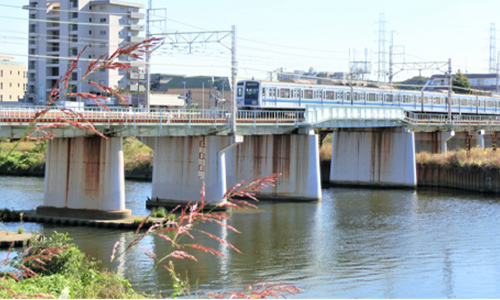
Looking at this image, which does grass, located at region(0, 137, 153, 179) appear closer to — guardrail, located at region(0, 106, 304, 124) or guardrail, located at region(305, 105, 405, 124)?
guardrail, located at region(0, 106, 304, 124)

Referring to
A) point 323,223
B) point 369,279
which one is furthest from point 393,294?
point 323,223

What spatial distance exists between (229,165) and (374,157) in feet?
Result: 50.6

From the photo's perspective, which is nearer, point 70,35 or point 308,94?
point 308,94

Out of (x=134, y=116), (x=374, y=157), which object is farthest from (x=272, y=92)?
(x=134, y=116)

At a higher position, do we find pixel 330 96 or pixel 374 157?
pixel 330 96

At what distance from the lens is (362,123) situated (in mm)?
51938

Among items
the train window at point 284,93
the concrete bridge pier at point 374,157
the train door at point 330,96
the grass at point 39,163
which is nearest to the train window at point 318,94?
the train door at point 330,96

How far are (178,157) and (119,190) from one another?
7.75 meters

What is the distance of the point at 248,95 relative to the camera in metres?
46.7

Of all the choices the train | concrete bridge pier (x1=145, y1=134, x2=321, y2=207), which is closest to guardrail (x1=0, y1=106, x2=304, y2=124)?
the train

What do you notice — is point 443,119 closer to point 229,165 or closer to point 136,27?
point 229,165

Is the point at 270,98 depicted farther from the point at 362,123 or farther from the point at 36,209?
the point at 36,209

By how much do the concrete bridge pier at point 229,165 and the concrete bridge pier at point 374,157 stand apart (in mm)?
12417

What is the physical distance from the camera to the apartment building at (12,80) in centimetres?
8297
